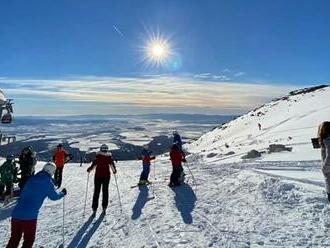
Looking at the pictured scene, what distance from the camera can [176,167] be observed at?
18.3m

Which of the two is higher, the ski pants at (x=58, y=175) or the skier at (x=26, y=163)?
the skier at (x=26, y=163)

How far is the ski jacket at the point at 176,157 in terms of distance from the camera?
18375mm

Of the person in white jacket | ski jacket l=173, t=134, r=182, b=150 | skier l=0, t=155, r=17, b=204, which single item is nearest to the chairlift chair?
skier l=0, t=155, r=17, b=204

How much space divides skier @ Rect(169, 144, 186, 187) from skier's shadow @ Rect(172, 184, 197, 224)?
32 centimetres

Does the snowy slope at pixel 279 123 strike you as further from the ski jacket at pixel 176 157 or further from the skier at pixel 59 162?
the ski jacket at pixel 176 157

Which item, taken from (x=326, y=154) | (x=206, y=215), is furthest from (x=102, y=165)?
(x=326, y=154)

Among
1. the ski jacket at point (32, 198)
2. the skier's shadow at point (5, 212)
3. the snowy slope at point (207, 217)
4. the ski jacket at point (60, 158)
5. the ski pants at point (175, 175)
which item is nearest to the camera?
the ski jacket at point (32, 198)

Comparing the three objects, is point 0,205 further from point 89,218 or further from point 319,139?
point 319,139

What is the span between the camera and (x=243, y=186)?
1562 centimetres

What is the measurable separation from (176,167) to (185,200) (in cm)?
360

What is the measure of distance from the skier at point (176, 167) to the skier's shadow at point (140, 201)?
45.0 inches

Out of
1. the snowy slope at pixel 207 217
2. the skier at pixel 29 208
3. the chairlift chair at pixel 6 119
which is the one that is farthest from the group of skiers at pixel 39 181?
the chairlift chair at pixel 6 119

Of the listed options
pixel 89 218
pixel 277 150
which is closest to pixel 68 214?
pixel 89 218

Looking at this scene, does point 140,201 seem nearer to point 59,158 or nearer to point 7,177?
point 7,177
